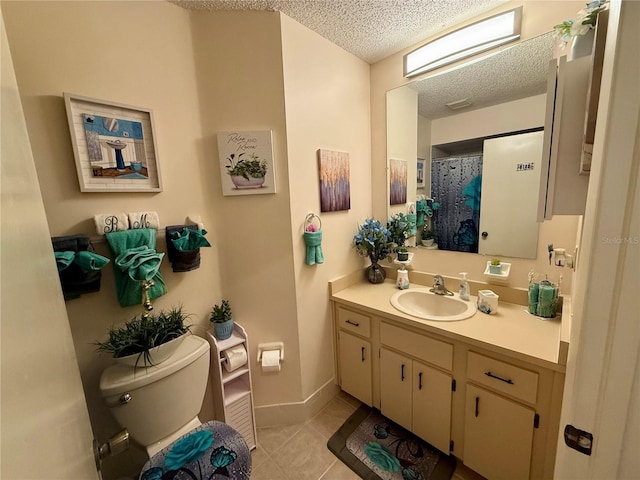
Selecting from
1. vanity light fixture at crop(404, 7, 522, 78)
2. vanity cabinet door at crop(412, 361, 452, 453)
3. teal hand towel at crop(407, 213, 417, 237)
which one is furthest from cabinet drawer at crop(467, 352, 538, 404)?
vanity light fixture at crop(404, 7, 522, 78)

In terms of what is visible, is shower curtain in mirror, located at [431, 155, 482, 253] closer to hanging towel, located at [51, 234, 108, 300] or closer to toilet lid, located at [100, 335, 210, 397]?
toilet lid, located at [100, 335, 210, 397]

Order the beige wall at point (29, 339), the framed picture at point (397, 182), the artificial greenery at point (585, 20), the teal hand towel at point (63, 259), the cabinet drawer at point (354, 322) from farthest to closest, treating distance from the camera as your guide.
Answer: the framed picture at point (397, 182) → the cabinet drawer at point (354, 322) → the teal hand towel at point (63, 259) → the artificial greenery at point (585, 20) → the beige wall at point (29, 339)

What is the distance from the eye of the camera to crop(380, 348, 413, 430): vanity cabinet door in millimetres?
1389

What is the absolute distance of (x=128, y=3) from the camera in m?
1.08

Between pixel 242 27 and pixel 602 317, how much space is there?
1759mm

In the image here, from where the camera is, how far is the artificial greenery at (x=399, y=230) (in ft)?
5.89

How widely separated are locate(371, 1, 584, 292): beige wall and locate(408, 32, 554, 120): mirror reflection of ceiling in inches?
2.7

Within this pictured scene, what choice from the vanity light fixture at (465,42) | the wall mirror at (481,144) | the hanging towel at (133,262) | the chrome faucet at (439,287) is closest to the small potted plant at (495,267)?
the wall mirror at (481,144)

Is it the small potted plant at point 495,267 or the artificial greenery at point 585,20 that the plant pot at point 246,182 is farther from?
the small potted plant at point 495,267

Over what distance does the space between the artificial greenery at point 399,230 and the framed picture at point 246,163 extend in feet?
3.06

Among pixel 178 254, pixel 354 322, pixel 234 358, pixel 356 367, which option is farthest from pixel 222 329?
pixel 356 367

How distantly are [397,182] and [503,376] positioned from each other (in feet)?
4.30

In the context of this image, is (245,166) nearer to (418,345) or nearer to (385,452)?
(418,345)

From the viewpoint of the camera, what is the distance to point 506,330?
45.2 inches
